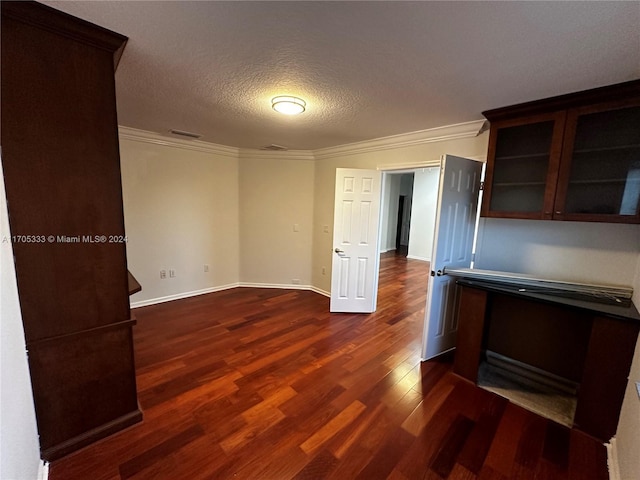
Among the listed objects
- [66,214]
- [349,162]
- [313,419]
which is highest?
[349,162]

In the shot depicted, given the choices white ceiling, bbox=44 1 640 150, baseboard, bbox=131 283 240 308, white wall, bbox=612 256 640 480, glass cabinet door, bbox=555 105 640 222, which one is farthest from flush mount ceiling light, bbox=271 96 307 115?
baseboard, bbox=131 283 240 308

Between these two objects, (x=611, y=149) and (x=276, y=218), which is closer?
(x=611, y=149)

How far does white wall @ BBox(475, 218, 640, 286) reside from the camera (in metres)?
1.99

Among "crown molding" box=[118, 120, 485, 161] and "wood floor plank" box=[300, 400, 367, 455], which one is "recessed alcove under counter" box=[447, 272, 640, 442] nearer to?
"wood floor plank" box=[300, 400, 367, 455]

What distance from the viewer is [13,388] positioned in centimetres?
112

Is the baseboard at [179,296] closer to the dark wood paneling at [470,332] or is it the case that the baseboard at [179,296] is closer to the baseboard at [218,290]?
the baseboard at [218,290]

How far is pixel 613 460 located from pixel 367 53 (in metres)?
2.86

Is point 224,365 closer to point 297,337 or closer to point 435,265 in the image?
point 297,337

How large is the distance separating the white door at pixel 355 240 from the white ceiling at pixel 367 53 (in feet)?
3.87

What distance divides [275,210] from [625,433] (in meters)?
4.29

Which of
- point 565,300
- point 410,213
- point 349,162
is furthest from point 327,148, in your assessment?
point 410,213

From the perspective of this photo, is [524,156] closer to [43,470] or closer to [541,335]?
[541,335]

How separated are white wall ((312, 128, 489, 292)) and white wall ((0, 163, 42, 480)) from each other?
11.0ft

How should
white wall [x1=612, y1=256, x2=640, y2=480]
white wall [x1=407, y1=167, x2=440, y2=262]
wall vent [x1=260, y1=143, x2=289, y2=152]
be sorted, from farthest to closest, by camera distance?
white wall [x1=407, y1=167, x2=440, y2=262] → wall vent [x1=260, y1=143, x2=289, y2=152] → white wall [x1=612, y1=256, x2=640, y2=480]
